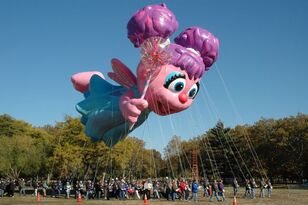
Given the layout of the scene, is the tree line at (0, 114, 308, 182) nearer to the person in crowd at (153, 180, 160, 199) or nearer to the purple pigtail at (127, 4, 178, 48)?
the person in crowd at (153, 180, 160, 199)

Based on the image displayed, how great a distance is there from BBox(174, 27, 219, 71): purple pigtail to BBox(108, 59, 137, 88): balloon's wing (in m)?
2.14

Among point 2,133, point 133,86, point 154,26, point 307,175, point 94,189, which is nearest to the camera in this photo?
point 154,26

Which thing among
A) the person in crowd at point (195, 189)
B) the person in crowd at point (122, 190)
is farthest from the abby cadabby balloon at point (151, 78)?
the person in crowd at point (122, 190)

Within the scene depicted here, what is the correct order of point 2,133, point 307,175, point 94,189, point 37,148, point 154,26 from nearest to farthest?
point 154,26 < point 94,189 < point 37,148 < point 307,175 < point 2,133

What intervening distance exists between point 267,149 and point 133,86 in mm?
46895

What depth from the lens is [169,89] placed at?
1425cm

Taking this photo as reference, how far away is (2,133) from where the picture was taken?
7631 cm

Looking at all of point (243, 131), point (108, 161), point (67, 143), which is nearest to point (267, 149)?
point (243, 131)

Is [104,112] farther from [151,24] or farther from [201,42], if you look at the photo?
[201,42]

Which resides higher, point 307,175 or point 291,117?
point 291,117

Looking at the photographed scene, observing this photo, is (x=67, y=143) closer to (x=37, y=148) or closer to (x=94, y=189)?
(x=94, y=189)

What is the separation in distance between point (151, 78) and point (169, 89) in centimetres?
69

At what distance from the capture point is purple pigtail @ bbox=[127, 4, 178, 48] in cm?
1420

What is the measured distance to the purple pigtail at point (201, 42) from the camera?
50.6ft
